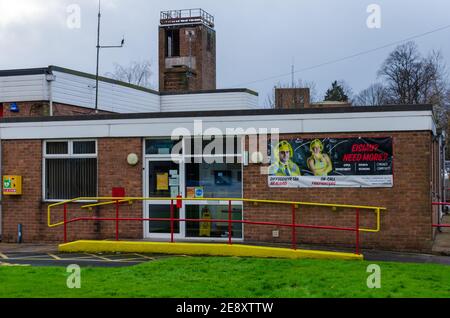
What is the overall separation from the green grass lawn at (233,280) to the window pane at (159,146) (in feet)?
14.4

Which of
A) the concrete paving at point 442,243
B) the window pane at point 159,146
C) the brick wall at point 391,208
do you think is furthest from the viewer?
the window pane at point 159,146

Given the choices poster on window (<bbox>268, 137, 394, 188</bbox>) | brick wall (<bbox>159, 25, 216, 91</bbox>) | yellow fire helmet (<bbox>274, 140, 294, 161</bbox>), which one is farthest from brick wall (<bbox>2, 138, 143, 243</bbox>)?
brick wall (<bbox>159, 25, 216, 91</bbox>)

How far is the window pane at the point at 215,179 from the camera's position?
52.4 ft

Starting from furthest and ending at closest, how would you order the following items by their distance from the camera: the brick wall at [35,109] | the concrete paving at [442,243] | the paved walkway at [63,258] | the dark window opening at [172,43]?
the dark window opening at [172,43]
the brick wall at [35,109]
the concrete paving at [442,243]
the paved walkway at [63,258]

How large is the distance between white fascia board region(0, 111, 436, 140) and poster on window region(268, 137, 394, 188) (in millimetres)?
302

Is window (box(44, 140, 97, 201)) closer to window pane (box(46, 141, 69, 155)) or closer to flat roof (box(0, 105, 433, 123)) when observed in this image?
window pane (box(46, 141, 69, 155))

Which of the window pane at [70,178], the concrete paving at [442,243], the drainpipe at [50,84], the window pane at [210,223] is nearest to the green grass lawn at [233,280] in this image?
the concrete paving at [442,243]

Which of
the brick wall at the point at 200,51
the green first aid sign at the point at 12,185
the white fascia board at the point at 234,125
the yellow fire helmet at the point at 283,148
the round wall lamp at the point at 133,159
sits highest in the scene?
the brick wall at the point at 200,51

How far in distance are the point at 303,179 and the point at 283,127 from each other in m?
1.29

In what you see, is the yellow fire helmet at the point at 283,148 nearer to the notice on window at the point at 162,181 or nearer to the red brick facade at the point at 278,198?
the red brick facade at the point at 278,198

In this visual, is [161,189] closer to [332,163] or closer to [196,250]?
[196,250]

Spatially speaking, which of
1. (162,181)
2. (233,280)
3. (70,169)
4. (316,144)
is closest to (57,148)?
(70,169)

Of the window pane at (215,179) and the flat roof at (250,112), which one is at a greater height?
the flat roof at (250,112)

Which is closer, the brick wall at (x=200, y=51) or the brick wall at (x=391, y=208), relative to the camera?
the brick wall at (x=391, y=208)
